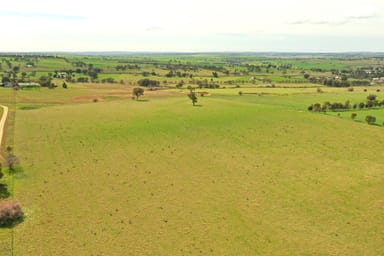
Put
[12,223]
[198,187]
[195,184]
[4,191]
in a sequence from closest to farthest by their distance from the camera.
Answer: [12,223], [4,191], [198,187], [195,184]

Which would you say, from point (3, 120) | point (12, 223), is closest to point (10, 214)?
point (12, 223)

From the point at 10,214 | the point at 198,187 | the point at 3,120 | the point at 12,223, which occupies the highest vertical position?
the point at 3,120

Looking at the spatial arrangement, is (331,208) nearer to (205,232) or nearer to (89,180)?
(205,232)

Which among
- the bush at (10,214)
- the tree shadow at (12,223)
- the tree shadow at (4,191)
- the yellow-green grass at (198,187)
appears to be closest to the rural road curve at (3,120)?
the yellow-green grass at (198,187)

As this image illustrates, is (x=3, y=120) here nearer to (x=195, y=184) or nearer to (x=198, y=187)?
(x=195, y=184)

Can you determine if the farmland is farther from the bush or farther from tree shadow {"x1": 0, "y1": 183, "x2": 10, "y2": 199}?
the bush

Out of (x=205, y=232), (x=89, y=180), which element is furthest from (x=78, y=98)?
(x=205, y=232)
